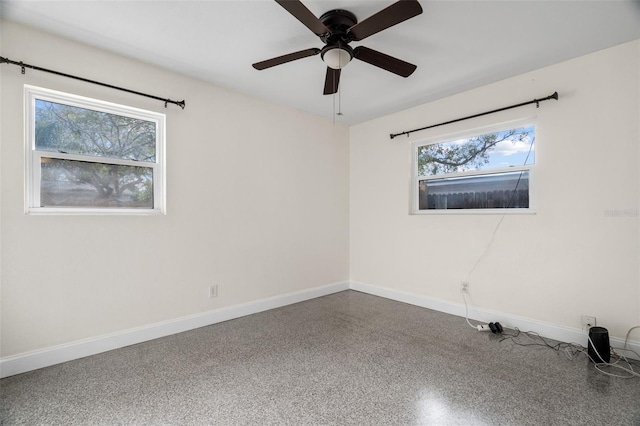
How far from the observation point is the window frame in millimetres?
2898

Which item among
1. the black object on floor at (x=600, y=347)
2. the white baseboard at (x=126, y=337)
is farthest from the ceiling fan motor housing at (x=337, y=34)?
the black object on floor at (x=600, y=347)

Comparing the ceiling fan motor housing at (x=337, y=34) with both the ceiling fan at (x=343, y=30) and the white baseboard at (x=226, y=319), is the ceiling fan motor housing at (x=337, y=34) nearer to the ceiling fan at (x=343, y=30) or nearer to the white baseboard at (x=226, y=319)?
the ceiling fan at (x=343, y=30)

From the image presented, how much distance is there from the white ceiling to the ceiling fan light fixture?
0.24m

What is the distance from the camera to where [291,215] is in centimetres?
385

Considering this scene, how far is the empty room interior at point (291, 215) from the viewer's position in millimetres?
1925

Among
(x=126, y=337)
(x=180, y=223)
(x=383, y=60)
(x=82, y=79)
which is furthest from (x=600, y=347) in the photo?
(x=82, y=79)

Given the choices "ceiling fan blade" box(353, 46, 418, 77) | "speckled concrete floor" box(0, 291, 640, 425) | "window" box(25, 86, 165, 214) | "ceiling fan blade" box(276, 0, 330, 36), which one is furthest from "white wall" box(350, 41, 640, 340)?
"window" box(25, 86, 165, 214)

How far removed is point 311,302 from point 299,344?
50.4 inches

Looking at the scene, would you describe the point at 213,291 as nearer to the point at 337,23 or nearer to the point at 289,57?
the point at 289,57

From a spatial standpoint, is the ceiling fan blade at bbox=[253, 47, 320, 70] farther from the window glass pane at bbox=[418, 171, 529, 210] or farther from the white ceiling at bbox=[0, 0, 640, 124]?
the window glass pane at bbox=[418, 171, 529, 210]

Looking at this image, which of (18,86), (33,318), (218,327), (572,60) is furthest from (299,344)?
(572,60)

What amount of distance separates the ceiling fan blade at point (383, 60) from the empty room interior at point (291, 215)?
Result: 23mm

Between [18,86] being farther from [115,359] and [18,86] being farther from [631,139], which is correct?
[631,139]

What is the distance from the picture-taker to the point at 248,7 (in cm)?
198
